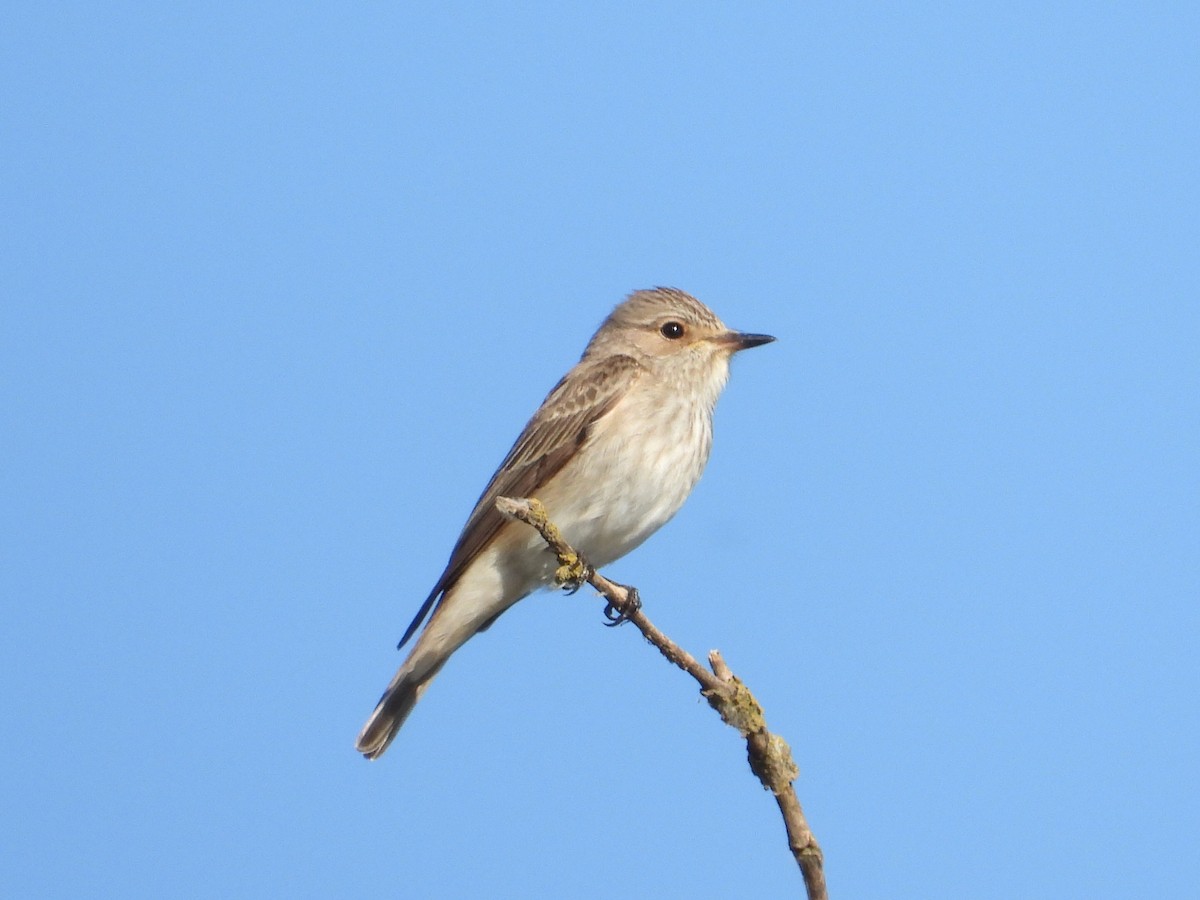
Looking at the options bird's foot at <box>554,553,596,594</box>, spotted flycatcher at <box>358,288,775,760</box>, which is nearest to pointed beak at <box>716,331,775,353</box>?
spotted flycatcher at <box>358,288,775,760</box>

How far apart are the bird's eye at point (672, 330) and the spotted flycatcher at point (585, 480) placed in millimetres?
33

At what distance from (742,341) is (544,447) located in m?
1.63

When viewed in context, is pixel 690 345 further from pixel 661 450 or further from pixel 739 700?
pixel 739 700

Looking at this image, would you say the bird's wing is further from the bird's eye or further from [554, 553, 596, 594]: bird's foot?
[554, 553, 596, 594]: bird's foot

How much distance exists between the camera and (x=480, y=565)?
8.77 meters

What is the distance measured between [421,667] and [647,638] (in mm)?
3101

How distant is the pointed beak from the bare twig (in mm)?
2857

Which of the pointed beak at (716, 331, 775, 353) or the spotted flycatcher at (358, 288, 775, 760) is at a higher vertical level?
the pointed beak at (716, 331, 775, 353)

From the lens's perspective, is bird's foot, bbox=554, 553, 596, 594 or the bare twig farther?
bird's foot, bbox=554, 553, 596, 594

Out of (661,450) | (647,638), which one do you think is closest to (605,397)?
(661,450)

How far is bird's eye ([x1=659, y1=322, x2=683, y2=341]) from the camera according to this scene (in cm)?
Result: 965

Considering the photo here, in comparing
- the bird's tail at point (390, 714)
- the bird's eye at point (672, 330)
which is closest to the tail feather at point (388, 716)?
the bird's tail at point (390, 714)

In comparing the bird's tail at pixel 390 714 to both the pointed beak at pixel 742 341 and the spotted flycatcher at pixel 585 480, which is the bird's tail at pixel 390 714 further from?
the pointed beak at pixel 742 341

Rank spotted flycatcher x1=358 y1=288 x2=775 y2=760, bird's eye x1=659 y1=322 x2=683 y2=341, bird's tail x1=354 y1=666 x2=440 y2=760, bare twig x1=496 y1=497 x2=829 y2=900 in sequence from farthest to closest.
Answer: bird's eye x1=659 y1=322 x2=683 y2=341
bird's tail x1=354 y1=666 x2=440 y2=760
spotted flycatcher x1=358 y1=288 x2=775 y2=760
bare twig x1=496 y1=497 x2=829 y2=900
